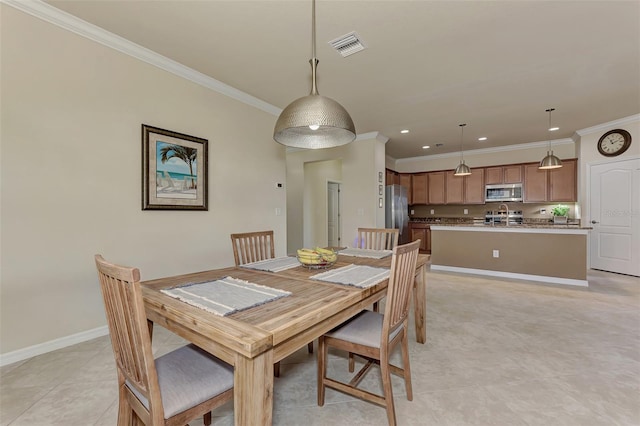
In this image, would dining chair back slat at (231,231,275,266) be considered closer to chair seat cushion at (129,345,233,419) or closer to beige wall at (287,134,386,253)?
chair seat cushion at (129,345,233,419)

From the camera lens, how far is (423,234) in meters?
6.96

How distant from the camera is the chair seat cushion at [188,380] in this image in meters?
1.02

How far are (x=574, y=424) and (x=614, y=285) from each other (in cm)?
402

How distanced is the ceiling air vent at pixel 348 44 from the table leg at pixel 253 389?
99.9 inches

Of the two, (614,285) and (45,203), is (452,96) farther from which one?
(45,203)

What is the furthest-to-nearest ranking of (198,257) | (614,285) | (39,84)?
(614,285) → (198,257) → (39,84)

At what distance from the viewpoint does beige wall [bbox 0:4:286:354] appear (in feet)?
6.63

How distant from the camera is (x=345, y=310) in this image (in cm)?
133

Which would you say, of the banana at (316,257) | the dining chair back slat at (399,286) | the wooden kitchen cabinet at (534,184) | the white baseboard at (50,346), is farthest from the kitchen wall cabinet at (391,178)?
the white baseboard at (50,346)

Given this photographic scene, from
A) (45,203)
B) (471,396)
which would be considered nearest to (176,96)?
(45,203)

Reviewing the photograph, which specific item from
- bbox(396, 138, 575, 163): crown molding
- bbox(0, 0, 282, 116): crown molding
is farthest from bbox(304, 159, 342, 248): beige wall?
bbox(0, 0, 282, 116): crown molding

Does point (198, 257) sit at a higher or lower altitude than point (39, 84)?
lower

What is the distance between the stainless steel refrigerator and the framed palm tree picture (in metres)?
3.89

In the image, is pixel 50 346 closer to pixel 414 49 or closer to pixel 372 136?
pixel 414 49
